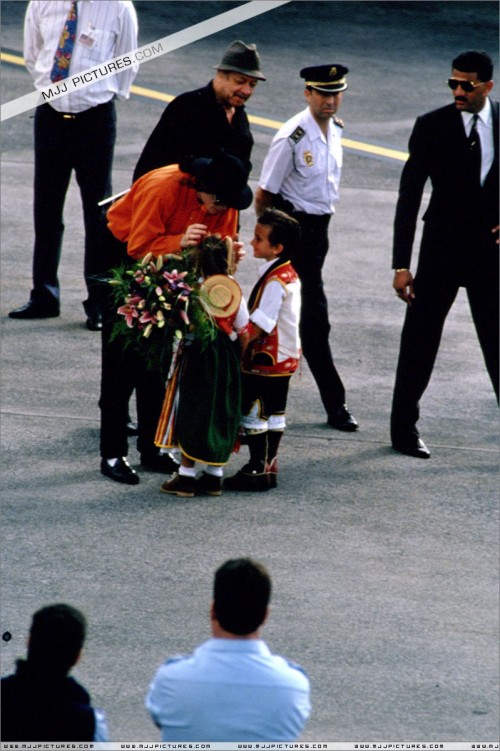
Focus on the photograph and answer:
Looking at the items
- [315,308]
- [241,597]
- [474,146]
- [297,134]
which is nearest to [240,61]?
[297,134]

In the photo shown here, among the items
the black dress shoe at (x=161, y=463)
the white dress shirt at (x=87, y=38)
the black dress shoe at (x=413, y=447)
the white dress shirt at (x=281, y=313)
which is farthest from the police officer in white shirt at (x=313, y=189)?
the white dress shirt at (x=87, y=38)

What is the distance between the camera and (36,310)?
970cm

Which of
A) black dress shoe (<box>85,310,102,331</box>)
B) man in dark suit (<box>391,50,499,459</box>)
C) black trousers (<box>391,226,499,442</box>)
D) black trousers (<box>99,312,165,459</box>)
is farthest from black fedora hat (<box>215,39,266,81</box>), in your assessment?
black dress shoe (<box>85,310,102,331</box>)

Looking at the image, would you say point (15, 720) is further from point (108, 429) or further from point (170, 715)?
point (108, 429)

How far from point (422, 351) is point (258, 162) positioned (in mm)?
6307

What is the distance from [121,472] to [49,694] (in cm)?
379

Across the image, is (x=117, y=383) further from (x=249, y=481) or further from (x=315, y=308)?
(x=315, y=308)

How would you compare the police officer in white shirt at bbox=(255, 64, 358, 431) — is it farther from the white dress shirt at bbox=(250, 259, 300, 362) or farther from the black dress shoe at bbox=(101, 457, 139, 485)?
the black dress shoe at bbox=(101, 457, 139, 485)

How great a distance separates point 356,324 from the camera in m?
9.92

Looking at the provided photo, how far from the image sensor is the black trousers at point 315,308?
802cm

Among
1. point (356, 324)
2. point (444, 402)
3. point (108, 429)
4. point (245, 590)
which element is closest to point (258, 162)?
point (356, 324)

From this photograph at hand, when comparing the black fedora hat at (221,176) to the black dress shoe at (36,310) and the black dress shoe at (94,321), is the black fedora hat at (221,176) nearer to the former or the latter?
the black dress shoe at (94,321)

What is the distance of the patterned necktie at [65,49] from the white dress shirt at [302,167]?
2085 millimetres

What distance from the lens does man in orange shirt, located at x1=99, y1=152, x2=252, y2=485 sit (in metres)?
6.86
